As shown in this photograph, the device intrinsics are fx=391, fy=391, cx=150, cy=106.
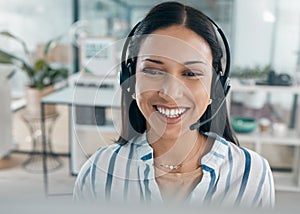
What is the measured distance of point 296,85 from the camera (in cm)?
213

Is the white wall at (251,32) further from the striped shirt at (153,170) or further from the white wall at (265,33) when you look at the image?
the striped shirt at (153,170)

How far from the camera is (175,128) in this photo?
1.63ft

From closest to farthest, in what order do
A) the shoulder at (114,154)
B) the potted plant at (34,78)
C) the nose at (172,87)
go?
the nose at (172,87) < the shoulder at (114,154) < the potted plant at (34,78)

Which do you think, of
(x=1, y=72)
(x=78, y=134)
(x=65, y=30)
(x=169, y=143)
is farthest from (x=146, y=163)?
(x=65, y=30)

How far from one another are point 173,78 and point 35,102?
2.09 meters

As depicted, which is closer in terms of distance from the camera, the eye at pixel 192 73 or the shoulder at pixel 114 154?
the eye at pixel 192 73

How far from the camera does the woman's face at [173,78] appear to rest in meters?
0.45

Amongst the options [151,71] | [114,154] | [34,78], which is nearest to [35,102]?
[34,78]

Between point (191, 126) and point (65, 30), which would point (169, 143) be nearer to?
point (191, 126)

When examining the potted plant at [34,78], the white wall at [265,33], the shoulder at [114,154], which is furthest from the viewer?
the white wall at [265,33]

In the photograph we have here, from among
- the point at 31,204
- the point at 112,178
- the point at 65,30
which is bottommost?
the point at 112,178

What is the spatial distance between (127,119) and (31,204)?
Answer: 357 millimetres

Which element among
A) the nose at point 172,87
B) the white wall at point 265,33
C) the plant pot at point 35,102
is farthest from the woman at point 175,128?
the white wall at point 265,33

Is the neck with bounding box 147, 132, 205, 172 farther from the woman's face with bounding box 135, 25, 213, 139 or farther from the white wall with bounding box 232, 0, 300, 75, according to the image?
the white wall with bounding box 232, 0, 300, 75
